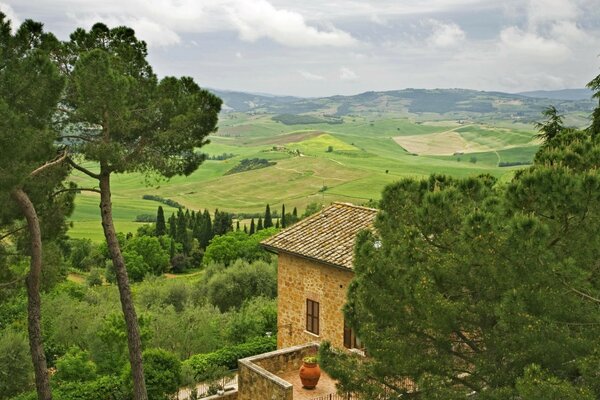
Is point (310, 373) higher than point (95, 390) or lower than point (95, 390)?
higher

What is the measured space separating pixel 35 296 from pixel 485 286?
11852 millimetres

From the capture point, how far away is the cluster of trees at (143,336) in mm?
20234

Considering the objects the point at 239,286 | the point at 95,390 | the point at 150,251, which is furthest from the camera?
the point at 150,251

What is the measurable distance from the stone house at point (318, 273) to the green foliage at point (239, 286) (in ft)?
80.3

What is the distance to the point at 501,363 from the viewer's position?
895 centimetres

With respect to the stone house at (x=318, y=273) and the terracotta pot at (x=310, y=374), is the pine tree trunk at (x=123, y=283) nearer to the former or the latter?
the terracotta pot at (x=310, y=374)

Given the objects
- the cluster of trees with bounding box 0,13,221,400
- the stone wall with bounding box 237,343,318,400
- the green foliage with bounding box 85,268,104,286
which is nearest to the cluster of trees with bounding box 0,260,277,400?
the cluster of trees with bounding box 0,13,221,400

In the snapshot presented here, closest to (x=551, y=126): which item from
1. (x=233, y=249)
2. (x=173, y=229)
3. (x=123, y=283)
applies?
(x=123, y=283)

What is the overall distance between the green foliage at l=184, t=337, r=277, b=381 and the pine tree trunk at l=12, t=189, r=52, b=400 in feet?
25.1

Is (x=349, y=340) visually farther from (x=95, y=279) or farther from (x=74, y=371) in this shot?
(x=95, y=279)

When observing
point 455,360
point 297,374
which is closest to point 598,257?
point 455,360

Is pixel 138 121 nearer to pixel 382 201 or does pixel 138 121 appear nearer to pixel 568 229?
pixel 382 201

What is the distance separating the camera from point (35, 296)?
1534 cm

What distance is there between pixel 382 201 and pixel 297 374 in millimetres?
7761
